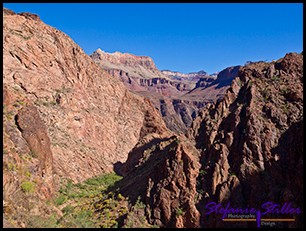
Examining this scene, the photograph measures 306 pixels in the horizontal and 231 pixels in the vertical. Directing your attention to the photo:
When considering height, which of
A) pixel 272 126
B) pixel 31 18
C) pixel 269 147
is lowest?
pixel 269 147

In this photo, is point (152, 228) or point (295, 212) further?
point (152, 228)

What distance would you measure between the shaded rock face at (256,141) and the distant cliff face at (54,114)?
11.1 metres

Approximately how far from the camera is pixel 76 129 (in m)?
35.6

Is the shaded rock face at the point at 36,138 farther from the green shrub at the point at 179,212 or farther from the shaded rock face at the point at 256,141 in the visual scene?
the shaded rock face at the point at 256,141

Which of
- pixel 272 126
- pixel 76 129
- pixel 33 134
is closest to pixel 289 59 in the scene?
pixel 272 126

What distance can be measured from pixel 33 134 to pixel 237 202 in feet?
49.6

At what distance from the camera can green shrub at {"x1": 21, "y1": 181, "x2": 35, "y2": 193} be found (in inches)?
671

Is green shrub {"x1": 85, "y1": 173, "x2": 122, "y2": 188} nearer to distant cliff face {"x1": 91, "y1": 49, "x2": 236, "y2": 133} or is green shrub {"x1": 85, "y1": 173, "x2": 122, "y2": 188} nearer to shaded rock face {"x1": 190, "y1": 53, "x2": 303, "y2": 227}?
shaded rock face {"x1": 190, "y1": 53, "x2": 303, "y2": 227}

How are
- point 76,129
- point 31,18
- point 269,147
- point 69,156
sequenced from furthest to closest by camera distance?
point 31,18
point 76,129
point 69,156
point 269,147

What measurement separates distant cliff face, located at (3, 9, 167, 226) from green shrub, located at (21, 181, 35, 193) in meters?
0.06

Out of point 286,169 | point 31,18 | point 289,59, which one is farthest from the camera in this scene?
point 31,18

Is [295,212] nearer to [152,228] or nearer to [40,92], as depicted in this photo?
[152,228]

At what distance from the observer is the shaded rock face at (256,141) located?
14994mm

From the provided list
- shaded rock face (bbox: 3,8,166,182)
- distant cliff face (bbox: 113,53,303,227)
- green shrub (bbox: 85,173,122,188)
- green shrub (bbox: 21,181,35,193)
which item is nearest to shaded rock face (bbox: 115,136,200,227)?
distant cliff face (bbox: 113,53,303,227)
